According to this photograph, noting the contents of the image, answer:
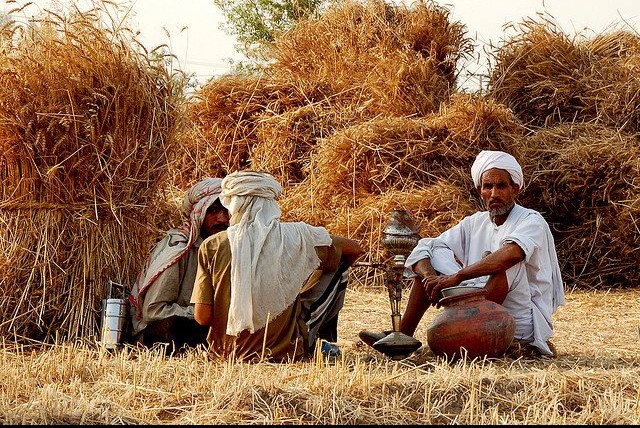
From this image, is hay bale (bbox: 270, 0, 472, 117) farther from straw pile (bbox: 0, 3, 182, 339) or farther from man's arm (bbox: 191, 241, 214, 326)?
man's arm (bbox: 191, 241, 214, 326)

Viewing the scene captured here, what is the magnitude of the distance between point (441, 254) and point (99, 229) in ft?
6.74

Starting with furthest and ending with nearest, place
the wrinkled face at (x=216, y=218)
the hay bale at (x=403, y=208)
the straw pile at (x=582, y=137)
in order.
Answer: the straw pile at (x=582, y=137) → the hay bale at (x=403, y=208) → the wrinkled face at (x=216, y=218)

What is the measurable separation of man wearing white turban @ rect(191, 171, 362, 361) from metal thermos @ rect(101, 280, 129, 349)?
0.67m

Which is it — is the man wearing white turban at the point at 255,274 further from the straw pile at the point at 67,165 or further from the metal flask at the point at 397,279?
the straw pile at the point at 67,165

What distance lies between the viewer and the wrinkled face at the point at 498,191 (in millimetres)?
5520

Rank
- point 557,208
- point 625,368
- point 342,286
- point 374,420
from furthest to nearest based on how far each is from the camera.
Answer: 1. point 557,208
2. point 342,286
3. point 625,368
4. point 374,420

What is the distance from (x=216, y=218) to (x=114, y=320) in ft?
2.73

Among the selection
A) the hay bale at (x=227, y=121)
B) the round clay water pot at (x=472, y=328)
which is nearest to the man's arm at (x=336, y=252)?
the round clay water pot at (x=472, y=328)

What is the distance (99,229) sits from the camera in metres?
5.73

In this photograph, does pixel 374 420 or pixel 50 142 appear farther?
pixel 50 142

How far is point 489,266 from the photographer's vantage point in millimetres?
5215

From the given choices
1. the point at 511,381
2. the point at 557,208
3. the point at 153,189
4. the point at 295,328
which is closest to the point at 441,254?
the point at 295,328

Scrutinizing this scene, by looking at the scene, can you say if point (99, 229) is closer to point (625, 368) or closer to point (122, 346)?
point (122, 346)

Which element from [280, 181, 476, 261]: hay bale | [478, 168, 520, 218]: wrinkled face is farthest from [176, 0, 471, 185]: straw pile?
[478, 168, 520, 218]: wrinkled face
